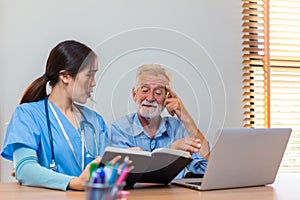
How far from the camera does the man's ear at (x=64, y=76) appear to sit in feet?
5.46

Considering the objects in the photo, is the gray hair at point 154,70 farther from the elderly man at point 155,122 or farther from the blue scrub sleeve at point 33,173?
the blue scrub sleeve at point 33,173

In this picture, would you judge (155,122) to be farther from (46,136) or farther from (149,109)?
(46,136)

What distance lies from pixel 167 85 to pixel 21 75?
1.22m

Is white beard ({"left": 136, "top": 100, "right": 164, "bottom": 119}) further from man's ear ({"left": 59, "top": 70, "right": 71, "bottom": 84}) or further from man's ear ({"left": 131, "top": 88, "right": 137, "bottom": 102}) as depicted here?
man's ear ({"left": 59, "top": 70, "right": 71, "bottom": 84})

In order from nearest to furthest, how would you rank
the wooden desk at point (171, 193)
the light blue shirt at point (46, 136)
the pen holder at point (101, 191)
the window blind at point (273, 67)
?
the pen holder at point (101, 191) → the wooden desk at point (171, 193) → the light blue shirt at point (46, 136) → the window blind at point (273, 67)

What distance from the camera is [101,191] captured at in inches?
20.5

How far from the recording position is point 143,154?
3.80 feet

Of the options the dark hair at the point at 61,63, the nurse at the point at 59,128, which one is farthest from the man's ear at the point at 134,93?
the dark hair at the point at 61,63

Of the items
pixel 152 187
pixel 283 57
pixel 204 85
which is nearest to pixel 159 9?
pixel 283 57

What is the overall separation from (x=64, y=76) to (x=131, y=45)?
0.40m

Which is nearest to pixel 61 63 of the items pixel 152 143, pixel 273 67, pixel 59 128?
pixel 59 128

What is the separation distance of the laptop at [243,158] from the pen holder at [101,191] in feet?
2.45

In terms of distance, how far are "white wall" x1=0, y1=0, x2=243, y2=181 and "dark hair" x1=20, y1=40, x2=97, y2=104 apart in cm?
11

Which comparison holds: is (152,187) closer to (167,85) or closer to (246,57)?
(167,85)
